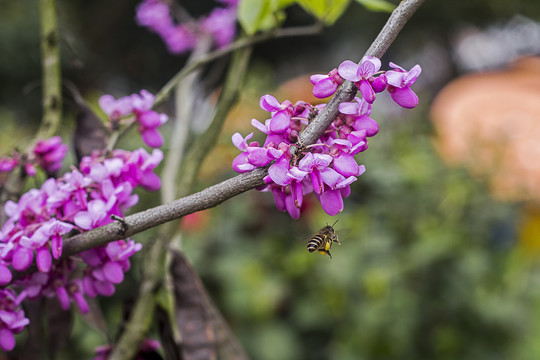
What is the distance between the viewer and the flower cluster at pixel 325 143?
0.44 meters

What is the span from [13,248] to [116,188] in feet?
0.33

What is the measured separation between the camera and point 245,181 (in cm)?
44

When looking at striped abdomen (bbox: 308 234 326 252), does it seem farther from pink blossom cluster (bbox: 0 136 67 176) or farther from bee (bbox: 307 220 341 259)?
pink blossom cluster (bbox: 0 136 67 176)

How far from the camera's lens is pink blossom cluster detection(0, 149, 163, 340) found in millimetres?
500

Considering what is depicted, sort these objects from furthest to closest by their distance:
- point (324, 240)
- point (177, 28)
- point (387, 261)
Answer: point (387, 261) → point (177, 28) → point (324, 240)

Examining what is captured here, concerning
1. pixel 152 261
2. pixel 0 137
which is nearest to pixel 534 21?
pixel 0 137

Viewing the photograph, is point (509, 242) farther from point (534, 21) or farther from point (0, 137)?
point (534, 21)

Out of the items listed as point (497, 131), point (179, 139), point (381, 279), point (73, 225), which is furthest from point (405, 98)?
point (497, 131)

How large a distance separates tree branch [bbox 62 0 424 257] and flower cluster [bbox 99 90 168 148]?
219 mm

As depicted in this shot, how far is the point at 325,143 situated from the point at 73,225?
232mm

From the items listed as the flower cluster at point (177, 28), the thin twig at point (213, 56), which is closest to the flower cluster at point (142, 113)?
the thin twig at point (213, 56)

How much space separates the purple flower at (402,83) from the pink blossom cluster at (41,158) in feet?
1.29

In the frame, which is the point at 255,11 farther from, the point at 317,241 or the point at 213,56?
the point at 317,241

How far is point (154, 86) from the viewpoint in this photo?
7.13 meters
